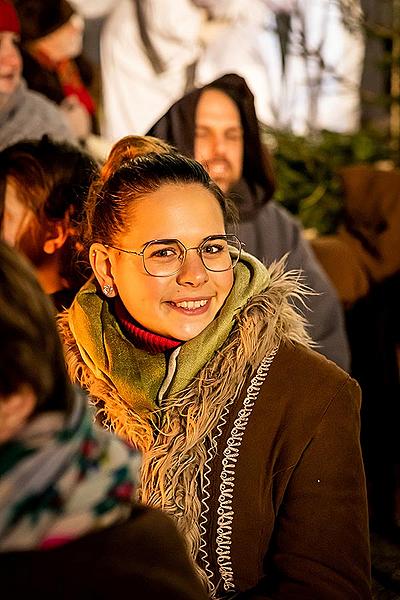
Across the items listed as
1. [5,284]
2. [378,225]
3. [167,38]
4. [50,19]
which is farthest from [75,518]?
[167,38]

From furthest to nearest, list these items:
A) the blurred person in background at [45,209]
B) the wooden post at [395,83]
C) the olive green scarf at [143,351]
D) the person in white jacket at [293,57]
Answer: the wooden post at [395,83] < the person in white jacket at [293,57] < the blurred person in background at [45,209] < the olive green scarf at [143,351]

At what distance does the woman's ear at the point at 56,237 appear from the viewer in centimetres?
283

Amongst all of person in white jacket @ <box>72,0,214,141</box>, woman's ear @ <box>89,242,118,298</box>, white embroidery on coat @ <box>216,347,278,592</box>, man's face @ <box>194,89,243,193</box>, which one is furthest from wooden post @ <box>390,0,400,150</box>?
white embroidery on coat @ <box>216,347,278,592</box>

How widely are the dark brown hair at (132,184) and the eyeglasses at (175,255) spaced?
0.40ft

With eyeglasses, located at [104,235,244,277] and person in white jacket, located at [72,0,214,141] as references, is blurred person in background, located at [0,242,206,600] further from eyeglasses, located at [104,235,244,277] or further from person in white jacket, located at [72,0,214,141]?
person in white jacket, located at [72,0,214,141]

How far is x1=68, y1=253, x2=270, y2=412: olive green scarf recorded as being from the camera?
6.79 feet

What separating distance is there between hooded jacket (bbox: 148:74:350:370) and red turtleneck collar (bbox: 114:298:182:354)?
4.40ft

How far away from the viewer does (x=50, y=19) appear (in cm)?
466

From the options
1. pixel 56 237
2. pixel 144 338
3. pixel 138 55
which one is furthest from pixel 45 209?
pixel 138 55

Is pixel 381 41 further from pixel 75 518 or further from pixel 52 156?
pixel 75 518

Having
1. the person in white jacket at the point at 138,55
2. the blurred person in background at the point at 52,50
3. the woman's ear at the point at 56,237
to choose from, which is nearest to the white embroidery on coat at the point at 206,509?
the woman's ear at the point at 56,237

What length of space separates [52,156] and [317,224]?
3292mm

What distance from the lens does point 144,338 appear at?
7.06 ft

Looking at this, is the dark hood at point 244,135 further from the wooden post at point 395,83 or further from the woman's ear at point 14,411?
the wooden post at point 395,83
